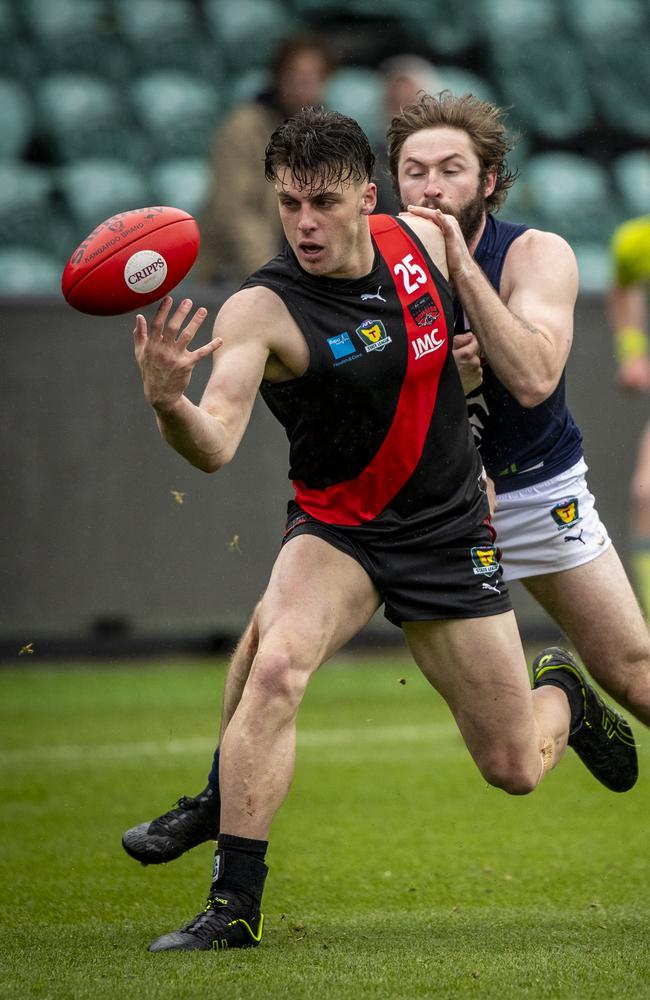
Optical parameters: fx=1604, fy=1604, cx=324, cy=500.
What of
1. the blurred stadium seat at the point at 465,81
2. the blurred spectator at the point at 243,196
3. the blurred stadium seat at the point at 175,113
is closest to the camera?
the blurred spectator at the point at 243,196

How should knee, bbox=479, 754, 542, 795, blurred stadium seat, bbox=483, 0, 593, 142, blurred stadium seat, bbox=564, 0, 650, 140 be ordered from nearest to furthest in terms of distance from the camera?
knee, bbox=479, 754, 542, 795 → blurred stadium seat, bbox=483, 0, 593, 142 → blurred stadium seat, bbox=564, 0, 650, 140

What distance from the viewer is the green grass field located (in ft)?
13.6

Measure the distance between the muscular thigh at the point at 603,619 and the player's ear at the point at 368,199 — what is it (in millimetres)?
1415

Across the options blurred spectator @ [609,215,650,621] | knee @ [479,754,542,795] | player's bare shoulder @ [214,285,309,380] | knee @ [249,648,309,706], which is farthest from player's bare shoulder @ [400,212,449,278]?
blurred spectator @ [609,215,650,621]

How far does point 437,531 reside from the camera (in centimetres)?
487

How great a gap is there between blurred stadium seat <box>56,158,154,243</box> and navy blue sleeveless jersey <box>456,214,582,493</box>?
8.84m

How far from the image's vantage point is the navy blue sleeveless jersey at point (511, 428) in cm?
536

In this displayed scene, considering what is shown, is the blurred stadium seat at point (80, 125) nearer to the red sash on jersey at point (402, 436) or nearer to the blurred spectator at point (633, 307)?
the blurred spectator at point (633, 307)

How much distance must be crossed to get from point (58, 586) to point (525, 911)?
5752mm

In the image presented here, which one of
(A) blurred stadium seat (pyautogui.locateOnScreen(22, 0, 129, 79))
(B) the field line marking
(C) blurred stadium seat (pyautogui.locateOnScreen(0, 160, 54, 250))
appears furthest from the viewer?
(A) blurred stadium seat (pyautogui.locateOnScreen(22, 0, 129, 79))

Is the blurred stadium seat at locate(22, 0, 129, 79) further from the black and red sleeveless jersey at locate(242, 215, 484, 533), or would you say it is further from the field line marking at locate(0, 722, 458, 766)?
the black and red sleeveless jersey at locate(242, 215, 484, 533)

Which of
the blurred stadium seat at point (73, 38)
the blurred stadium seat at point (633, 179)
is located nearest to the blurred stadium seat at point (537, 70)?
the blurred stadium seat at point (633, 179)

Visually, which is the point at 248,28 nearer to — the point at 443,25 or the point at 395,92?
the point at 443,25

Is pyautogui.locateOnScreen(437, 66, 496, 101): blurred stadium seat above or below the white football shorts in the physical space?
above
